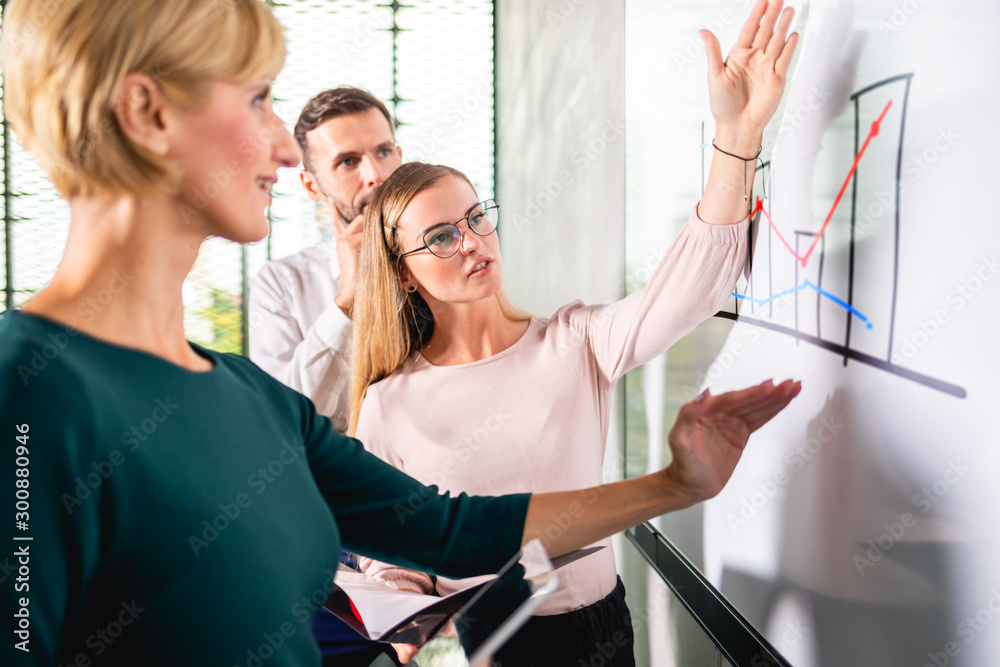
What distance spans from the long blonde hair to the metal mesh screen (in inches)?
182

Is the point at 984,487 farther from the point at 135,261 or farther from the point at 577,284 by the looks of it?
the point at 577,284

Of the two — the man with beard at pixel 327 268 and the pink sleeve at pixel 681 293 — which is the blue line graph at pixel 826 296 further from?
the man with beard at pixel 327 268

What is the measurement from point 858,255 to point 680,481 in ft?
1.17

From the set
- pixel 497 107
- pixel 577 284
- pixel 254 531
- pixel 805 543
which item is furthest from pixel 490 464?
pixel 497 107

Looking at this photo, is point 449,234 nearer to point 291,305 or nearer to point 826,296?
point 826,296

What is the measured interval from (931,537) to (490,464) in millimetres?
800

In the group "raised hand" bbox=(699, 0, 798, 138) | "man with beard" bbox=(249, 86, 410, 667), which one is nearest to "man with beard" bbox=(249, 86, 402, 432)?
"man with beard" bbox=(249, 86, 410, 667)

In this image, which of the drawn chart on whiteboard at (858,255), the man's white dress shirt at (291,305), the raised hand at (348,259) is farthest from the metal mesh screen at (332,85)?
the drawn chart on whiteboard at (858,255)

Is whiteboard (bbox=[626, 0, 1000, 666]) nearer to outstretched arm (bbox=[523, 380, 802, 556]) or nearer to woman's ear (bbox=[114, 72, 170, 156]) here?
outstretched arm (bbox=[523, 380, 802, 556])

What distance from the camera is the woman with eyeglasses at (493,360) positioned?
1.29m

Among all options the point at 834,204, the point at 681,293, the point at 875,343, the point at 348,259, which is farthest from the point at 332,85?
the point at 875,343

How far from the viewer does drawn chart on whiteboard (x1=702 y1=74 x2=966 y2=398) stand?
821 millimetres

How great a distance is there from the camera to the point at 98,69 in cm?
62

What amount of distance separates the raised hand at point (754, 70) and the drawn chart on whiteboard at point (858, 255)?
13cm
